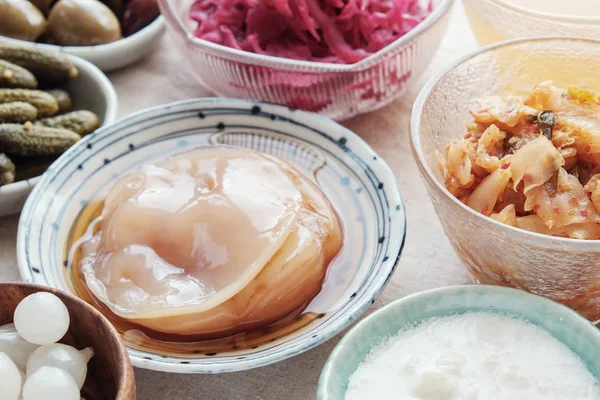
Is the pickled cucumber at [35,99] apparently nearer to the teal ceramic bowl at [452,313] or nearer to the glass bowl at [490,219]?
the glass bowl at [490,219]

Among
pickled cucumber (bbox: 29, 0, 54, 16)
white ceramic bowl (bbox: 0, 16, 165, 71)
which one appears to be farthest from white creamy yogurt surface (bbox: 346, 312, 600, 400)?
pickled cucumber (bbox: 29, 0, 54, 16)

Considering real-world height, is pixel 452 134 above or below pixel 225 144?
above

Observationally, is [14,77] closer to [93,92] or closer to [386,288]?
[93,92]

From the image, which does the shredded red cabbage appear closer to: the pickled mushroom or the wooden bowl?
the pickled mushroom

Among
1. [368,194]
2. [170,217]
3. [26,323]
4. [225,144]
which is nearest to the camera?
[26,323]

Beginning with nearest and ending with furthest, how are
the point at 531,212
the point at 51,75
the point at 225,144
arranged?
the point at 531,212, the point at 225,144, the point at 51,75

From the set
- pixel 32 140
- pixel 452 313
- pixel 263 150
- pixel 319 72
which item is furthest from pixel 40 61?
pixel 452 313

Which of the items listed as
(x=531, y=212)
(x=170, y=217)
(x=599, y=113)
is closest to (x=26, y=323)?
(x=170, y=217)

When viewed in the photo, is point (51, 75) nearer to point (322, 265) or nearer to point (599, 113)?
point (322, 265)
